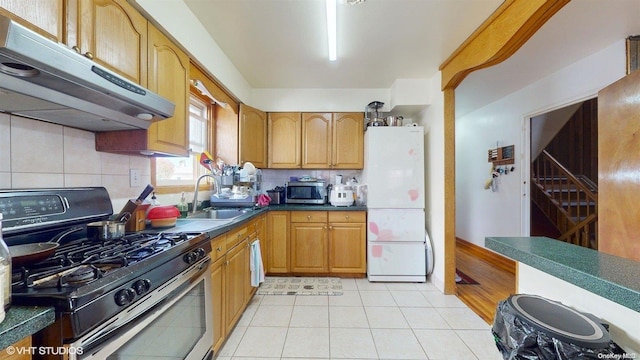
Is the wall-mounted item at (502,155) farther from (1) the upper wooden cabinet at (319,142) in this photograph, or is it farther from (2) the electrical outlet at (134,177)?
(2) the electrical outlet at (134,177)

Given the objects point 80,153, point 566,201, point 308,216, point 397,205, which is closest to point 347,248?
point 308,216

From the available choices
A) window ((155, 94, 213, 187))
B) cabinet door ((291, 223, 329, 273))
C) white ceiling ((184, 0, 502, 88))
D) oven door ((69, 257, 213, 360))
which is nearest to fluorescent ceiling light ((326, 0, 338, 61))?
white ceiling ((184, 0, 502, 88))

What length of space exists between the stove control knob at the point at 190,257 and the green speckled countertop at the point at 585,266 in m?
1.44

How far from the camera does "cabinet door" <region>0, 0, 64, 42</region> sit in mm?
816

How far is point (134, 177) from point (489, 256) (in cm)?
448

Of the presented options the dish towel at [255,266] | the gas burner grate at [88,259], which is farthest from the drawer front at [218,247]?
the dish towel at [255,266]

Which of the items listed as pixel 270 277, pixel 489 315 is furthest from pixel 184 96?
pixel 489 315

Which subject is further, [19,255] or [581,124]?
[581,124]

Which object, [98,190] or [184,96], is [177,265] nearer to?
[98,190]

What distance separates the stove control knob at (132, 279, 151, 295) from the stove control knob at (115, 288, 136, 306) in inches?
1.0

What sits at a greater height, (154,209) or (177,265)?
(154,209)

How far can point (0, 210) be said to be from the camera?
0.94m

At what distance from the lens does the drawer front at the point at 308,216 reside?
3.04 meters

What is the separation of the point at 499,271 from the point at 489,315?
1.44 m
